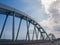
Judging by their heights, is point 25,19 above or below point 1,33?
above

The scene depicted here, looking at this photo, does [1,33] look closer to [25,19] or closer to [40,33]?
[25,19]

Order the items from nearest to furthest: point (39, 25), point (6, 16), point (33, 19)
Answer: point (6, 16), point (33, 19), point (39, 25)

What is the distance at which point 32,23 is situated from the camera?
3046 inches

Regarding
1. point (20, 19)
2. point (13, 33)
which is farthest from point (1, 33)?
point (20, 19)

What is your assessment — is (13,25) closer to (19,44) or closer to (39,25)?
(19,44)

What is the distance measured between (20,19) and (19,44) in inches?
807

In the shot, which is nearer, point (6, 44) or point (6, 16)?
point (6, 44)

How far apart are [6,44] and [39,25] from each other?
1681 inches

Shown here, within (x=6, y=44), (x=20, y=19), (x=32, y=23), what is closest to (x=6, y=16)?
(x=20, y=19)

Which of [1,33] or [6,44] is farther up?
[1,33]

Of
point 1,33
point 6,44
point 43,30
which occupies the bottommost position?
point 6,44

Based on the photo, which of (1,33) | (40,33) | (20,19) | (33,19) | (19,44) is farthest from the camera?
(40,33)

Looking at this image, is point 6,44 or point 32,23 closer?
point 6,44

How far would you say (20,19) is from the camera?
66438 mm
